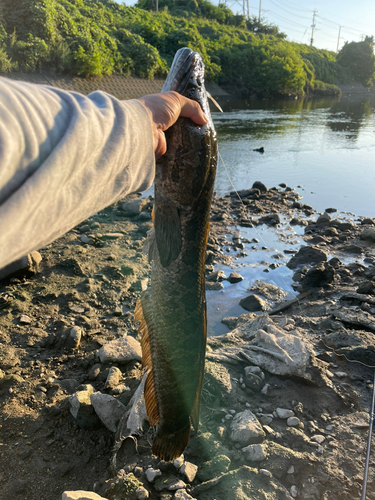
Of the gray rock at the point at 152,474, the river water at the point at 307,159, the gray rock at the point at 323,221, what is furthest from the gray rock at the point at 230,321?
the gray rock at the point at 323,221

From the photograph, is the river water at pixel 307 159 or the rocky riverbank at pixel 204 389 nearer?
the rocky riverbank at pixel 204 389

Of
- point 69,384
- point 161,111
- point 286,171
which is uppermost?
point 161,111

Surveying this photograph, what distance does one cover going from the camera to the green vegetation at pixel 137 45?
16.6 metres

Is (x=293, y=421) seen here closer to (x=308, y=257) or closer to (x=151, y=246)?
(x=151, y=246)

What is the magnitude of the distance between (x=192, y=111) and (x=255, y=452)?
6.72 ft

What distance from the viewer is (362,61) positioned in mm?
62531

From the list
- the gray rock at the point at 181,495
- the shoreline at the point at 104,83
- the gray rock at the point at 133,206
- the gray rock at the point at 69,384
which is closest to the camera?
the gray rock at the point at 181,495

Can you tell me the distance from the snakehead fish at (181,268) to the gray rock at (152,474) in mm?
135

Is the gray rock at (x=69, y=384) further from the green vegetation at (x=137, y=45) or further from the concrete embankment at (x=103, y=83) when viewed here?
the green vegetation at (x=137, y=45)

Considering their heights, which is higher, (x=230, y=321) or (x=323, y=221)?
(x=323, y=221)

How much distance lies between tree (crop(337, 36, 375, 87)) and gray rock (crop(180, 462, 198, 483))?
7499cm

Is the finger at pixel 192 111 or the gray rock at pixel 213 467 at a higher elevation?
the finger at pixel 192 111

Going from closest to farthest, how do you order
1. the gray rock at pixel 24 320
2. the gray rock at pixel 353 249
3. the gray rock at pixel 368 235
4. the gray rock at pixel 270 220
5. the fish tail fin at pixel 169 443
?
the fish tail fin at pixel 169 443 < the gray rock at pixel 24 320 < the gray rock at pixel 353 249 < the gray rock at pixel 368 235 < the gray rock at pixel 270 220

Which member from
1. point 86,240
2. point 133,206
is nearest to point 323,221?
point 133,206
